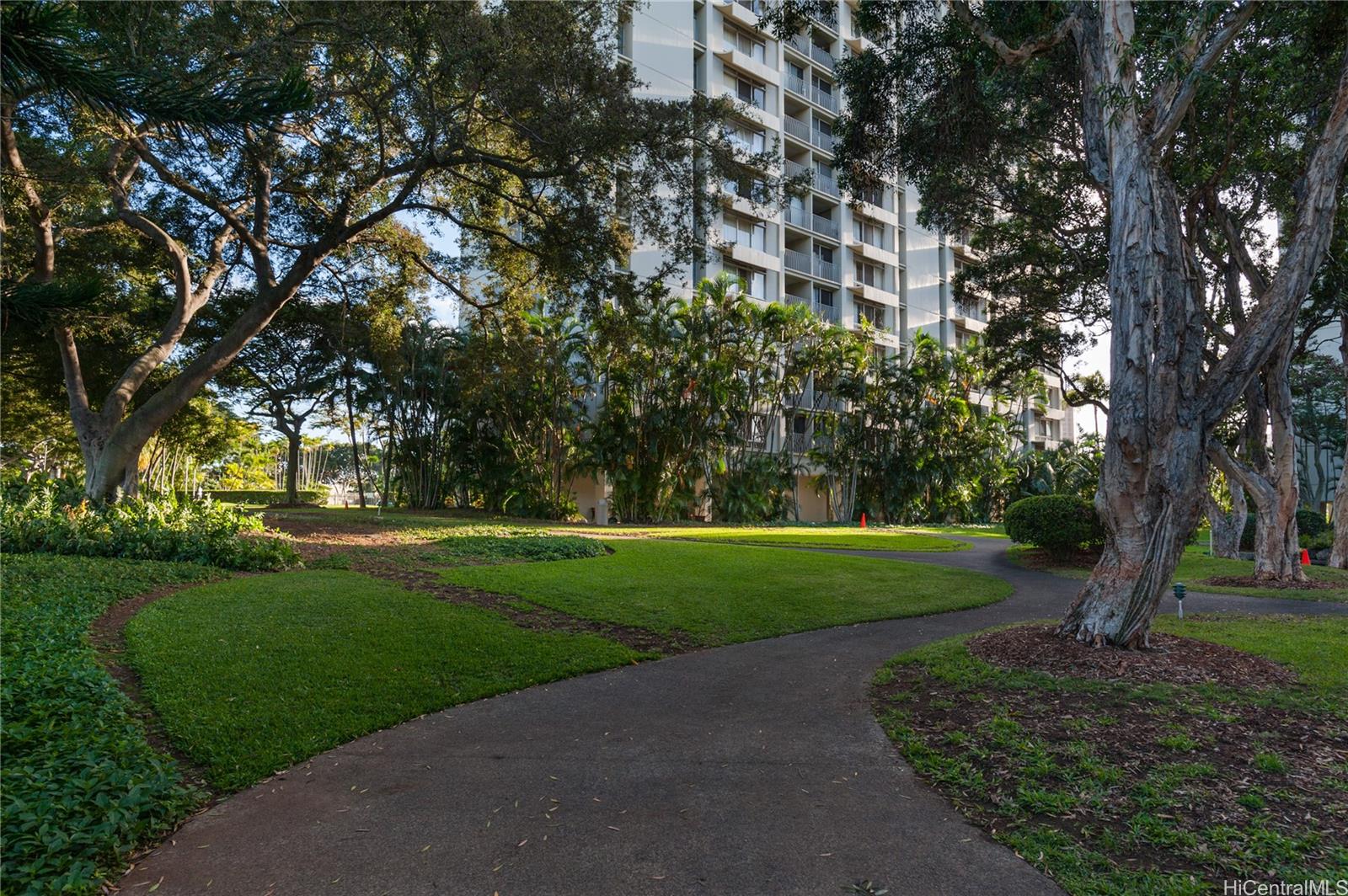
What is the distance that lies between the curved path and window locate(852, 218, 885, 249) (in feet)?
124

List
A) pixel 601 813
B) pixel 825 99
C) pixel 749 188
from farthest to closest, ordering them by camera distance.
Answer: pixel 825 99
pixel 749 188
pixel 601 813

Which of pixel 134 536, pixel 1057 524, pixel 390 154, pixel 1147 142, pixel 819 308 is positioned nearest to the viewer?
pixel 1147 142

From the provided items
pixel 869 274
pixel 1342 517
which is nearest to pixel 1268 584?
pixel 1342 517

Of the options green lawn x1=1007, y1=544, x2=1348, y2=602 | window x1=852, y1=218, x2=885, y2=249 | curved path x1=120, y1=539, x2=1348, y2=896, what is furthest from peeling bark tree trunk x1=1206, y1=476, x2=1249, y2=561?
window x1=852, y1=218, x2=885, y2=249

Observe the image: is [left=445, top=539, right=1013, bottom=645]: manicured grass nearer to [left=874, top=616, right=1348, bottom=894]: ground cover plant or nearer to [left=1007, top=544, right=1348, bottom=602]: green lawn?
[left=874, top=616, right=1348, bottom=894]: ground cover plant

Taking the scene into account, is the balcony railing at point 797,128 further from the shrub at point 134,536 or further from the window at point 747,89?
the shrub at point 134,536

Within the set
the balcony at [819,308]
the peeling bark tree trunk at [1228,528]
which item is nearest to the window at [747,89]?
the balcony at [819,308]

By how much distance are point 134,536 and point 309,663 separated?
8357mm

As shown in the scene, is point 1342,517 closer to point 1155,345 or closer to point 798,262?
point 1155,345

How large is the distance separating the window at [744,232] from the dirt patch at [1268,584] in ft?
73.3

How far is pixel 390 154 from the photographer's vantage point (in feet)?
47.8

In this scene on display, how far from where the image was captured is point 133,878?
330 centimetres

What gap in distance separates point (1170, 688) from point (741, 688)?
3.47 metres

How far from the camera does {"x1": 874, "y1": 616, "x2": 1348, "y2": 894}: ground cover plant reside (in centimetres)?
343
